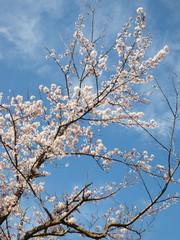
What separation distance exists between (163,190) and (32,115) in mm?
5766

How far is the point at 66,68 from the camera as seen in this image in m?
11.0

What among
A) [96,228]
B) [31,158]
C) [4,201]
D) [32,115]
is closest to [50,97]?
[32,115]

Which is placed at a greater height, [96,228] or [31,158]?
[31,158]

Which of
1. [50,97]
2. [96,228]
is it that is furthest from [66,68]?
[96,228]

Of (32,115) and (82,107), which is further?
(32,115)

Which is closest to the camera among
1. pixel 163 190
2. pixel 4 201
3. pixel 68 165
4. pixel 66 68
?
pixel 163 190

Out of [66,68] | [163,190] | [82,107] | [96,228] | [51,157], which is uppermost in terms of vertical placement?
[66,68]

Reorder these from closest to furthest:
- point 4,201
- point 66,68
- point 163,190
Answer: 1. point 163,190
2. point 4,201
3. point 66,68

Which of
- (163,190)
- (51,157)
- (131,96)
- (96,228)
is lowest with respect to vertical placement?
(163,190)

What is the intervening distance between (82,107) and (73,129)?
1225mm

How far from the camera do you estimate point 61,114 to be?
9.73 meters

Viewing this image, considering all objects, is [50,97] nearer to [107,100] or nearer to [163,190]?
[107,100]

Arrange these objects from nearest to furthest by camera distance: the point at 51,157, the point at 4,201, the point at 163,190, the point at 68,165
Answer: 1. the point at 163,190
2. the point at 4,201
3. the point at 51,157
4. the point at 68,165

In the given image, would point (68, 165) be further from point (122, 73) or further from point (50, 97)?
point (122, 73)
